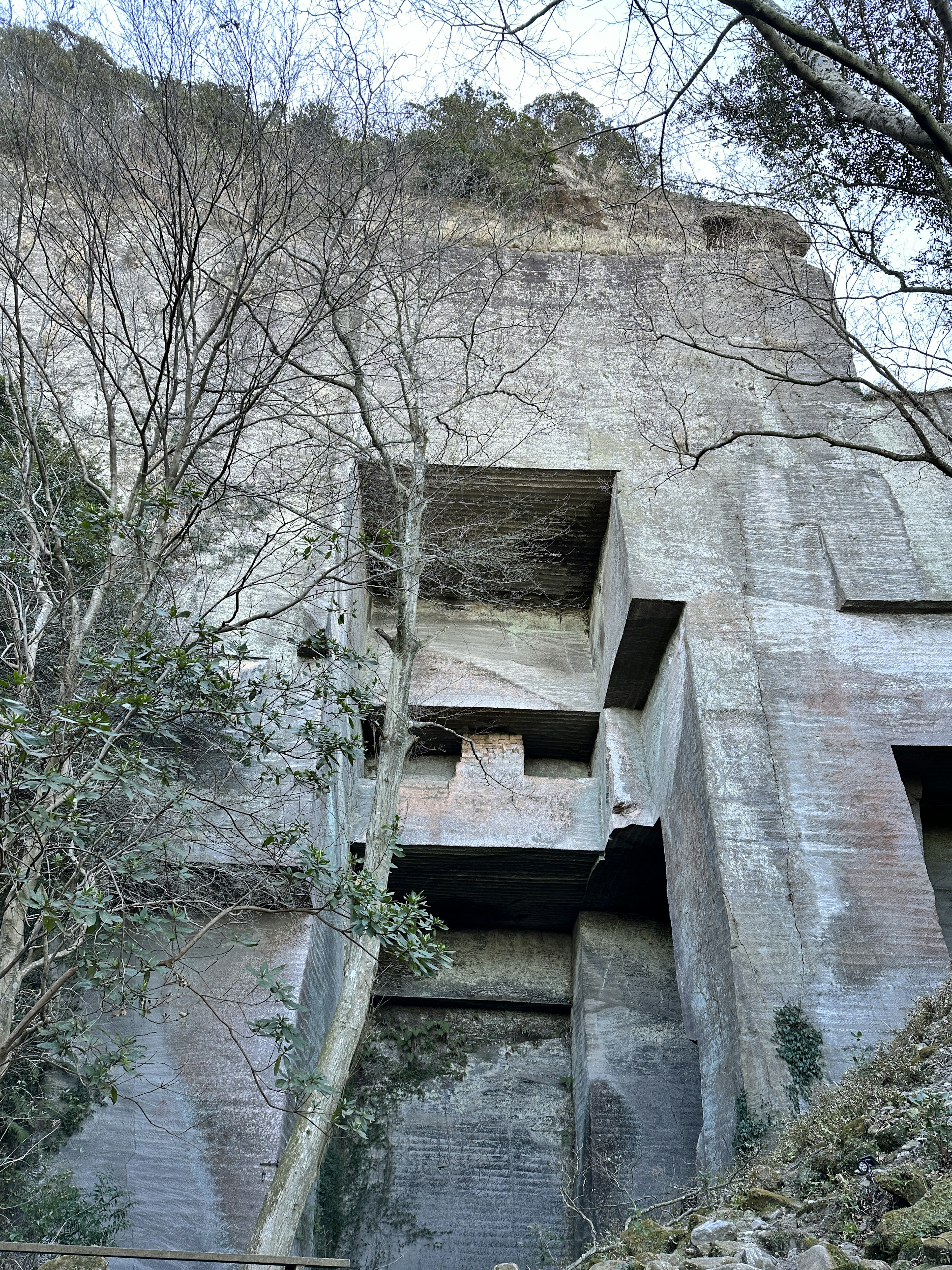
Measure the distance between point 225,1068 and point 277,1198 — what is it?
2.86 m

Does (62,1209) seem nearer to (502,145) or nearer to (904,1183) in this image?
(904,1183)

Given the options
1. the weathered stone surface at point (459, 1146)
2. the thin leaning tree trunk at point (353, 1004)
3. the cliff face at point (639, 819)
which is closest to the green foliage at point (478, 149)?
the cliff face at point (639, 819)

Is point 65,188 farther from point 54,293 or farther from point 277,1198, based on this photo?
point 277,1198

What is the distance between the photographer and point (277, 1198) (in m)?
4.89

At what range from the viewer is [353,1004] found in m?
5.58

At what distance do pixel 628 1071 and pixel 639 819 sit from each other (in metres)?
2.51

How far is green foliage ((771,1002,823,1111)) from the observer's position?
6.81 metres

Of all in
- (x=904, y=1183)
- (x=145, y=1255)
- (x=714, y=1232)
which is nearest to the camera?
(x=145, y=1255)

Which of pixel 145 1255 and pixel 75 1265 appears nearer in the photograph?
pixel 145 1255

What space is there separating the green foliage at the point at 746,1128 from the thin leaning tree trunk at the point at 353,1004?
105 inches

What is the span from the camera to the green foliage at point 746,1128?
6566 mm

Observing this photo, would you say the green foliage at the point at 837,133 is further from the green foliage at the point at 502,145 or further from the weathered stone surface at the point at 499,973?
the weathered stone surface at the point at 499,973

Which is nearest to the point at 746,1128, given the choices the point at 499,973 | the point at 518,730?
the point at 499,973

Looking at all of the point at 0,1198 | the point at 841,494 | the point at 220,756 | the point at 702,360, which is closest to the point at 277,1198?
the point at 0,1198
